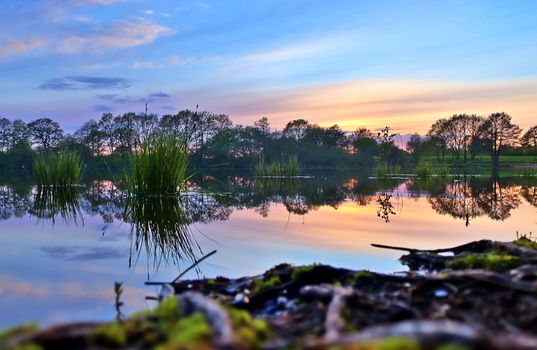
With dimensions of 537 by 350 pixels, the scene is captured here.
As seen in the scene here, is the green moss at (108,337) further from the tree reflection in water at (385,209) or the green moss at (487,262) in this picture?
the tree reflection in water at (385,209)

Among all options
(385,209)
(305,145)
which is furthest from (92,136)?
(385,209)

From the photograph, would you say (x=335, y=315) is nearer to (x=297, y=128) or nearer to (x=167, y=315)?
(x=167, y=315)

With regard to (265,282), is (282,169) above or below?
above

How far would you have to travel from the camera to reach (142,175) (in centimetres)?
1100

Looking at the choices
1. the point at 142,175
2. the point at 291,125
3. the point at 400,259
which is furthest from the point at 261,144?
the point at 400,259

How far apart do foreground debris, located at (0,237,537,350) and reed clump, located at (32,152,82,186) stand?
47.2 ft

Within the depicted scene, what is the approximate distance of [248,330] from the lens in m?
1.96

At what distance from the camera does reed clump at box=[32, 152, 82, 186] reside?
16.3 m

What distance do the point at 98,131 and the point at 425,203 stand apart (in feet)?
172

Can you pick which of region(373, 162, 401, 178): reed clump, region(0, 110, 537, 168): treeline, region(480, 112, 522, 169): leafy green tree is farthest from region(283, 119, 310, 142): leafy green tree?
region(373, 162, 401, 178): reed clump

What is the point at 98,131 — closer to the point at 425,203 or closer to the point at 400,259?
the point at 425,203

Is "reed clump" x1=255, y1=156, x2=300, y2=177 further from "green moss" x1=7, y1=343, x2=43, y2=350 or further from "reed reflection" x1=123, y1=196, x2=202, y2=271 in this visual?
"green moss" x1=7, y1=343, x2=43, y2=350

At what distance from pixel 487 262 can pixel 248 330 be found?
249 cm

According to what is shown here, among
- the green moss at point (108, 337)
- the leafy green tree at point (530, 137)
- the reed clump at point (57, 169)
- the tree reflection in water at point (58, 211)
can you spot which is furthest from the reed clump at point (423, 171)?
the leafy green tree at point (530, 137)
